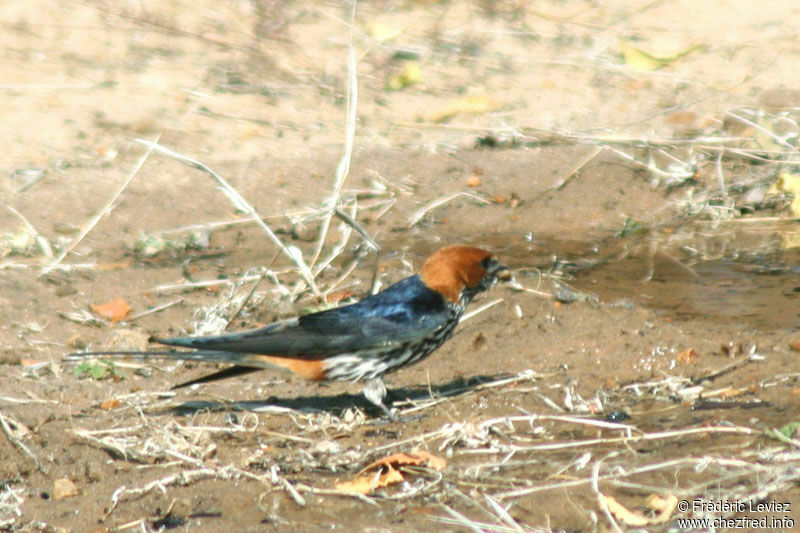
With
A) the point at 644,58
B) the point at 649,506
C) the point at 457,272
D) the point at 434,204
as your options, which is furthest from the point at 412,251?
the point at 644,58

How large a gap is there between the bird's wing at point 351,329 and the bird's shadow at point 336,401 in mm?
258

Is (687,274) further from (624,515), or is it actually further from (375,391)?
(624,515)

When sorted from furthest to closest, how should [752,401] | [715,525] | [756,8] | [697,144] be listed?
[756,8], [697,144], [752,401], [715,525]

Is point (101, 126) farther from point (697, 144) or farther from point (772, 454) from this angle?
point (772, 454)

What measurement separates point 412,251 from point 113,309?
180cm

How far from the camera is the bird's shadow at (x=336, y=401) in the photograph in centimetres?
497

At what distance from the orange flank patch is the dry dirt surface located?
18 cm

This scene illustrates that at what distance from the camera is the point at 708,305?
237 inches

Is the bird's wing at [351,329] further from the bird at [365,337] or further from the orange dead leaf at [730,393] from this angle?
the orange dead leaf at [730,393]

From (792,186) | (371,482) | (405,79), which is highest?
(371,482)

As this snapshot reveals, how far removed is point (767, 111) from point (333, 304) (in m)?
4.13

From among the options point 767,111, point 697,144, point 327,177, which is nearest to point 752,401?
point 697,144

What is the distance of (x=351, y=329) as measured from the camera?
16.7ft

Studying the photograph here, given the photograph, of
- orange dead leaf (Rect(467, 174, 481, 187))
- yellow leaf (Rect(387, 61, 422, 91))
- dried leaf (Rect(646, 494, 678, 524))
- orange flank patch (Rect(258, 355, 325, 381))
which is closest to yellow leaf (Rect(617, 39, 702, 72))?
yellow leaf (Rect(387, 61, 422, 91))
